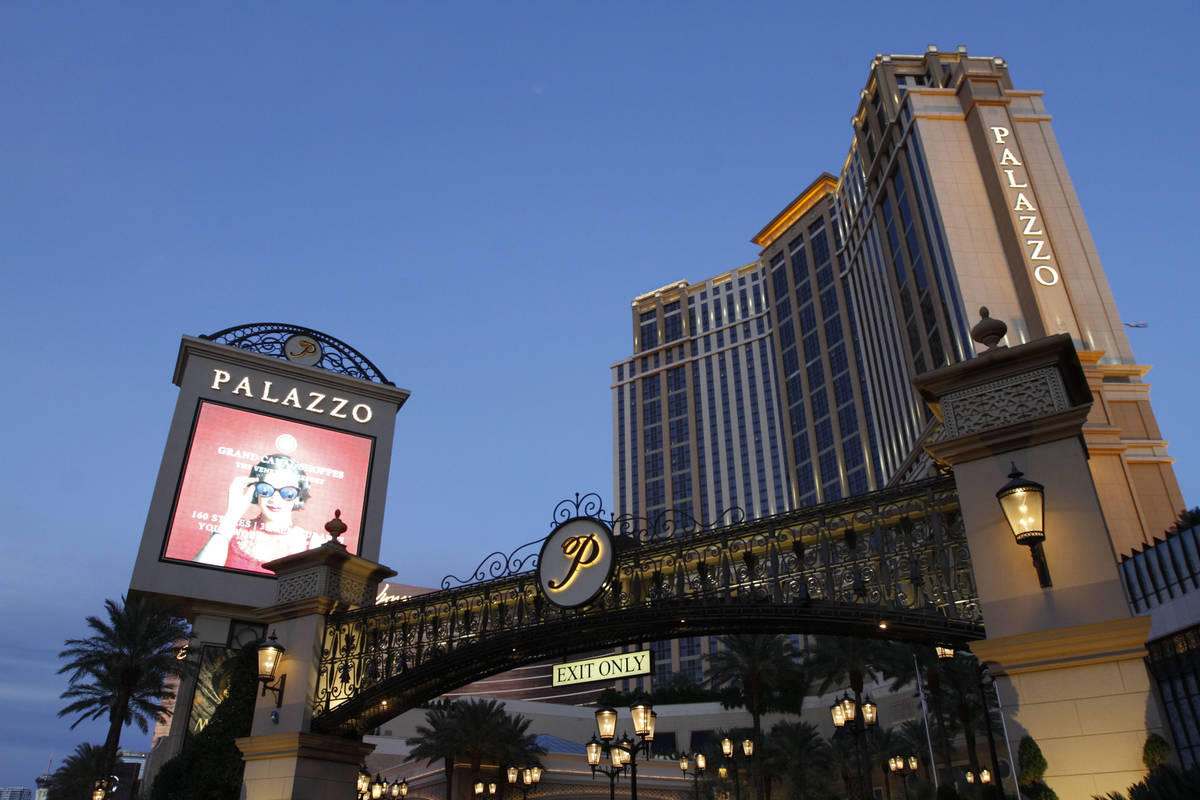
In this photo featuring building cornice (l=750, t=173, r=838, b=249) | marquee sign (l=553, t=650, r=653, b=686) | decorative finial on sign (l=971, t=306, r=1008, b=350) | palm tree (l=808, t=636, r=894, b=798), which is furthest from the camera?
building cornice (l=750, t=173, r=838, b=249)

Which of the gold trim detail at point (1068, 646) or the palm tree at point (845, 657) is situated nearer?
the gold trim detail at point (1068, 646)

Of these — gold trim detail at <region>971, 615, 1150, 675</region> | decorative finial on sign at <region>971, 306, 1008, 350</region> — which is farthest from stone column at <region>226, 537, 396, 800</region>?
decorative finial on sign at <region>971, 306, 1008, 350</region>

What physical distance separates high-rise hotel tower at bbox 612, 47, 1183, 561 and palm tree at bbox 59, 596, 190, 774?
104 feet

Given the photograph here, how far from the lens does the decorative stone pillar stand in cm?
1291

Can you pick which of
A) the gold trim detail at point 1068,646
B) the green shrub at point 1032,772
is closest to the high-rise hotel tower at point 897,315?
the gold trim detail at point 1068,646

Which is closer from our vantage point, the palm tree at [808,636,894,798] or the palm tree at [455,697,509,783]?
the palm tree at [808,636,894,798]

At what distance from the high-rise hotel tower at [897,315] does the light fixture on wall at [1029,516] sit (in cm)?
2984

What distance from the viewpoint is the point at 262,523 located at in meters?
32.5

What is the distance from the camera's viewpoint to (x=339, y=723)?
516 inches

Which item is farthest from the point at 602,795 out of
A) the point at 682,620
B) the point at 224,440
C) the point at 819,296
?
the point at 819,296

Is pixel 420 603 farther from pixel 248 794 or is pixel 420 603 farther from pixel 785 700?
pixel 785 700

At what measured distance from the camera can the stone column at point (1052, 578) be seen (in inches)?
285

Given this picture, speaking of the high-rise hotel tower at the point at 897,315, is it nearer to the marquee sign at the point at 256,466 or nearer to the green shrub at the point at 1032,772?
the marquee sign at the point at 256,466

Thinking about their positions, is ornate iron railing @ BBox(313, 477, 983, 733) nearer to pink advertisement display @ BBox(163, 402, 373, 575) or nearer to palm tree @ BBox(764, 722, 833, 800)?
pink advertisement display @ BBox(163, 402, 373, 575)
